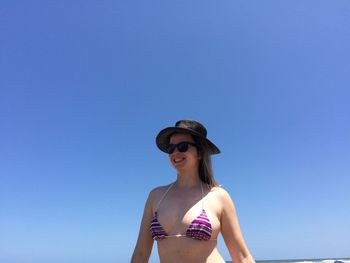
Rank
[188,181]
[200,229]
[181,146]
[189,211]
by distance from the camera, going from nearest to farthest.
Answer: [200,229], [189,211], [181,146], [188,181]

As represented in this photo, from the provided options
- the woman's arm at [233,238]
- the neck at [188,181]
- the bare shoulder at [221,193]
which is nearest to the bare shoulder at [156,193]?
the neck at [188,181]

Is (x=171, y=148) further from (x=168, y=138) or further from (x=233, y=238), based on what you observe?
(x=233, y=238)

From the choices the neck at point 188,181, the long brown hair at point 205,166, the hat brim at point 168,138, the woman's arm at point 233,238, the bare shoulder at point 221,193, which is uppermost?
the hat brim at point 168,138

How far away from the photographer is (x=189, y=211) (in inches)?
124

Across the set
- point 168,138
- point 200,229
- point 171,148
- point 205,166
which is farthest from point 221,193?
point 168,138

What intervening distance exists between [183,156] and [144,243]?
89 centimetres

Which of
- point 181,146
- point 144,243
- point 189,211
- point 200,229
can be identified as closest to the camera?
point 200,229

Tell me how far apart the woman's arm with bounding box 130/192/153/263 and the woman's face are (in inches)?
20.0

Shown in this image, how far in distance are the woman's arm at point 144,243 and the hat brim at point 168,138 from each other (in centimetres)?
67

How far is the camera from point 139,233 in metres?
3.38

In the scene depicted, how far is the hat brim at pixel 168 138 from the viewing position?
3.40 meters

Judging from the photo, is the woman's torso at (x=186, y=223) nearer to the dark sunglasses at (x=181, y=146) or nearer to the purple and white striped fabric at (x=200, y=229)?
the purple and white striped fabric at (x=200, y=229)

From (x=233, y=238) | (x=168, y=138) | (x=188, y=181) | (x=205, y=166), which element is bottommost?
(x=233, y=238)

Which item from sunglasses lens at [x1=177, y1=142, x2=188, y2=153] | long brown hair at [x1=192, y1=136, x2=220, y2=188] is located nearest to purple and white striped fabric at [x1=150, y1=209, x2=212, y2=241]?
long brown hair at [x1=192, y1=136, x2=220, y2=188]
